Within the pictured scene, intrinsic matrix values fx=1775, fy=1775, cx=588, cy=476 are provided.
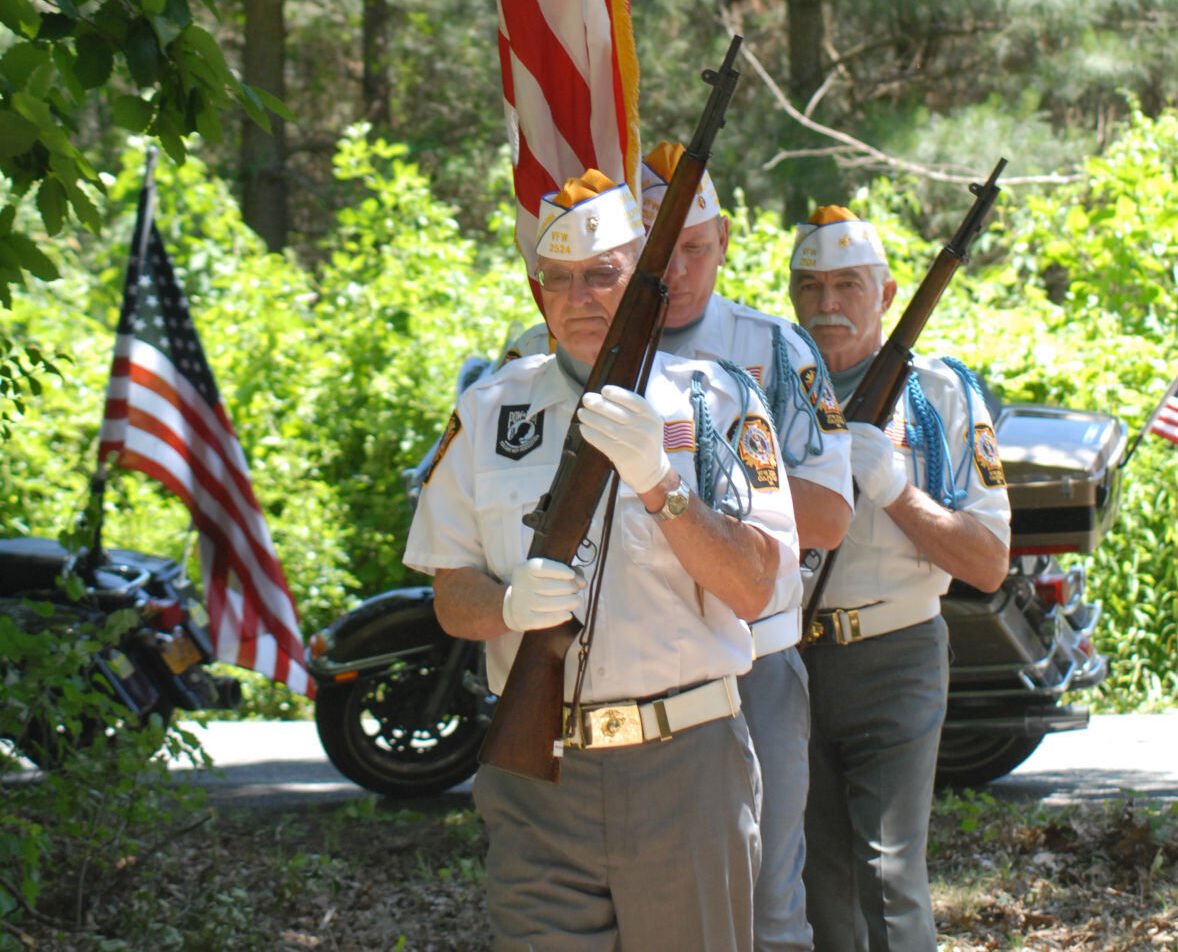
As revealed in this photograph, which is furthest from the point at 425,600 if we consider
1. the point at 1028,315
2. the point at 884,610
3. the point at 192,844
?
the point at 1028,315

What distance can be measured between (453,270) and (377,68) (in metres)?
10.5

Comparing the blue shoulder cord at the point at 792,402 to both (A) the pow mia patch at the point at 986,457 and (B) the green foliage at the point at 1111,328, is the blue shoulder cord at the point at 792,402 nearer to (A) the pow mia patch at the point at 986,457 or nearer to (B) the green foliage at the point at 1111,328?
(A) the pow mia patch at the point at 986,457

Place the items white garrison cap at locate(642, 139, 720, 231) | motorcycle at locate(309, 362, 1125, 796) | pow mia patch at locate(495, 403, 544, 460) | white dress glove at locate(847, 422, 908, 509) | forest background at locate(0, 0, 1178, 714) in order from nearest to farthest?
pow mia patch at locate(495, 403, 544, 460)
white dress glove at locate(847, 422, 908, 509)
white garrison cap at locate(642, 139, 720, 231)
forest background at locate(0, 0, 1178, 714)
motorcycle at locate(309, 362, 1125, 796)

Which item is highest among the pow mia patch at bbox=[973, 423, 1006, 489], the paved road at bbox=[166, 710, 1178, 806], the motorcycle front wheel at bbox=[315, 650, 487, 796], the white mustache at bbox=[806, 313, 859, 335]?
the white mustache at bbox=[806, 313, 859, 335]

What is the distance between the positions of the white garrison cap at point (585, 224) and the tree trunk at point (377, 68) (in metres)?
17.4

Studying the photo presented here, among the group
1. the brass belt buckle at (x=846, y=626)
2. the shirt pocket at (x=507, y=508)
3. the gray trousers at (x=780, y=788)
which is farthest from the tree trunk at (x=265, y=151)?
the shirt pocket at (x=507, y=508)

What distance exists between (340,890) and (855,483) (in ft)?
7.57

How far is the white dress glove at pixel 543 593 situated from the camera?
2975 millimetres

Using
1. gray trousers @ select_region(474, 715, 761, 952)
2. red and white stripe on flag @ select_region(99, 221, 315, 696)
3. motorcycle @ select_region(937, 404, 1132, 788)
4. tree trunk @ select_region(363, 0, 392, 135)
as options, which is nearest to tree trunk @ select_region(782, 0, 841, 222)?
tree trunk @ select_region(363, 0, 392, 135)

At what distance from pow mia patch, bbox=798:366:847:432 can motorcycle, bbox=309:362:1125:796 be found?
8.04ft

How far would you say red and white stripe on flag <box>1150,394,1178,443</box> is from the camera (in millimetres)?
7969

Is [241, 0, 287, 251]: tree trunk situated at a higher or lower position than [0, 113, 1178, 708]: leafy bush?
higher

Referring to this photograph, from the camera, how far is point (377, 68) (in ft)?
68.6

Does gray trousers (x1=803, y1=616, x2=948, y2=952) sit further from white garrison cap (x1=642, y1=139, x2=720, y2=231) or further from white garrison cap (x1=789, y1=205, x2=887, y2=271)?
white garrison cap (x1=642, y1=139, x2=720, y2=231)
